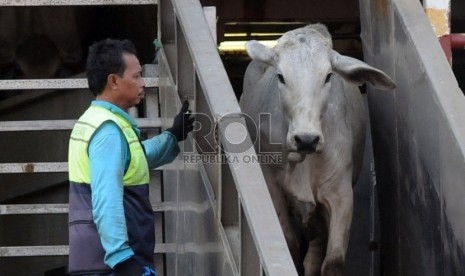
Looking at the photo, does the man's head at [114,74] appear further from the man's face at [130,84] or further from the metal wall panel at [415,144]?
the metal wall panel at [415,144]

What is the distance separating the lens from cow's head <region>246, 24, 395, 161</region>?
7.66 m

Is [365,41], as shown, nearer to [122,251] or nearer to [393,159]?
[393,159]

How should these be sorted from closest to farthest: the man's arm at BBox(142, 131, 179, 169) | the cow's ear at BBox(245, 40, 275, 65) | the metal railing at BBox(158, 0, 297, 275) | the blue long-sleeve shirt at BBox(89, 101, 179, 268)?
the blue long-sleeve shirt at BBox(89, 101, 179, 268) → the metal railing at BBox(158, 0, 297, 275) → the man's arm at BBox(142, 131, 179, 169) → the cow's ear at BBox(245, 40, 275, 65)

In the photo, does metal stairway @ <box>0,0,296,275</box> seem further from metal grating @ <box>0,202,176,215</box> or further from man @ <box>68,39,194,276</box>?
man @ <box>68,39,194,276</box>

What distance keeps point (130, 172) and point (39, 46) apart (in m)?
5.26

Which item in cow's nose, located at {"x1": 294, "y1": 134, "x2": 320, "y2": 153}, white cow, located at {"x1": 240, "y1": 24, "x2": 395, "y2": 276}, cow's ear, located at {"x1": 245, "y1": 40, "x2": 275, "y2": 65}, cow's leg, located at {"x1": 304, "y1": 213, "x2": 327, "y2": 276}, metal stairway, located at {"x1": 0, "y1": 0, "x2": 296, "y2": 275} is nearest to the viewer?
metal stairway, located at {"x1": 0, "y1": 0, "x2": 296, "y2": 275}

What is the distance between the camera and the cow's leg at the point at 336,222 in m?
8.34

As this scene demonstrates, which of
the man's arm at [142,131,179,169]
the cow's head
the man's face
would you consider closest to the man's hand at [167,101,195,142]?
the man's arm at [142,131,179,169]

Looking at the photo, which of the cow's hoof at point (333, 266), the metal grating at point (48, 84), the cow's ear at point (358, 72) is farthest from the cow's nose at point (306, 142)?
the metal grating at point (48, 84)

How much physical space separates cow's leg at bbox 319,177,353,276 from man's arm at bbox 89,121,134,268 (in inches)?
89.4

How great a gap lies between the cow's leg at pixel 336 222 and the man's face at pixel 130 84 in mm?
2060

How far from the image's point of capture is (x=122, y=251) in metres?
6.26

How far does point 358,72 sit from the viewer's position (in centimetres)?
822

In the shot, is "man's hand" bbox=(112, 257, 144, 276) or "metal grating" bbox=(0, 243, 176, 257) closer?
"man's hand" bbox=(112, 257, 144, 276)
